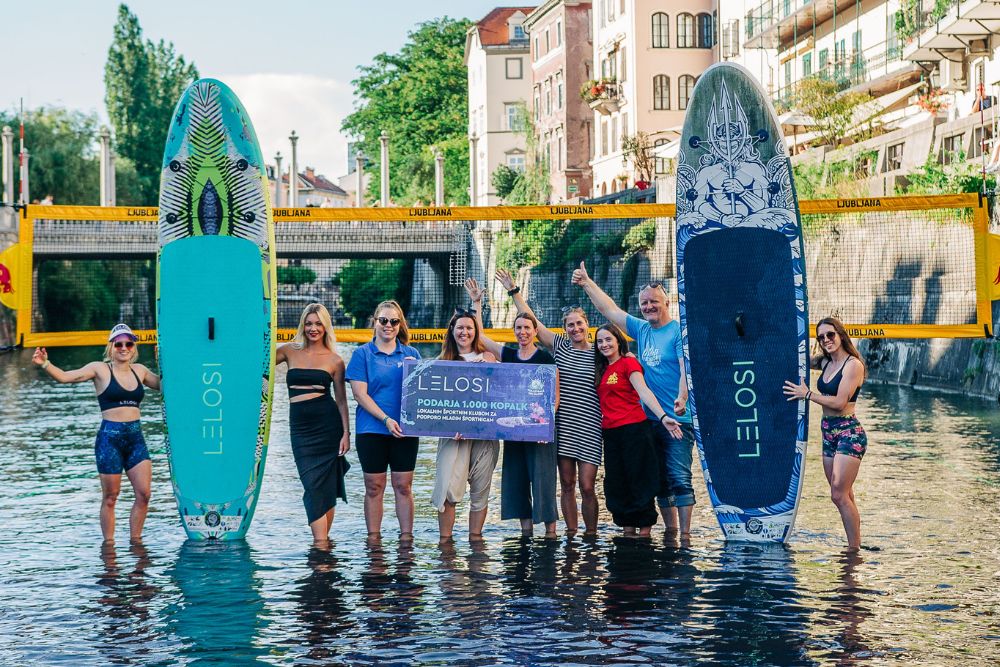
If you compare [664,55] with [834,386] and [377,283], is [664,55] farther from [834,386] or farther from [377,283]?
[834,386]

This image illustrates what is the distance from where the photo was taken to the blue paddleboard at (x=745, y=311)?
10695mm

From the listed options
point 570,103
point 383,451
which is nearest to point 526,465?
point 383,451

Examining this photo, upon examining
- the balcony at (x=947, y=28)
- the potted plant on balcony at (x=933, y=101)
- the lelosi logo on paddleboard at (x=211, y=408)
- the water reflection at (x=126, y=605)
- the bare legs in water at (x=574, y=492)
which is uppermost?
the balcony at (x=947, y=28)

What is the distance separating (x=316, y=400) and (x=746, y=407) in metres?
3.36

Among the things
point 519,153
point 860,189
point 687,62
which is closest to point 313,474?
point 860,189

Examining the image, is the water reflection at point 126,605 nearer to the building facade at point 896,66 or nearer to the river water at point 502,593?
the river water at point 502,593

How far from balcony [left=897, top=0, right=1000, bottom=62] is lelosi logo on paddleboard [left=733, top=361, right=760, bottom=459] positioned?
24.9m

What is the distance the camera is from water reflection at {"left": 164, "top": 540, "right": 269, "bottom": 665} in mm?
7949

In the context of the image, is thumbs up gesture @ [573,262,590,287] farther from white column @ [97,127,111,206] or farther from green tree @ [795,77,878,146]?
white column @ [97,127,111,206]

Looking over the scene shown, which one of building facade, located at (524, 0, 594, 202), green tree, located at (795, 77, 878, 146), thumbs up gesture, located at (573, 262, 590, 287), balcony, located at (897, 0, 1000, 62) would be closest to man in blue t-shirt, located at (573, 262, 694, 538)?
thumbs up gesture, located at (573, 262, 590, 287)

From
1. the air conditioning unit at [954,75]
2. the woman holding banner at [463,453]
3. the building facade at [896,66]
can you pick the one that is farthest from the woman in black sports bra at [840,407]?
the air conditioning unit at [954,75]

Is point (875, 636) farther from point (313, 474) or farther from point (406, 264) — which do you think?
point (406, 264)

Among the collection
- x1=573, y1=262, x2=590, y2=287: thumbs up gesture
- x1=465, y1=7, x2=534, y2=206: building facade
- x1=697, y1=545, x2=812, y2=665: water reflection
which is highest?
x1=465, y1=7, x2=534, y2=206: building facade

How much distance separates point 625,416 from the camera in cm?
1030
